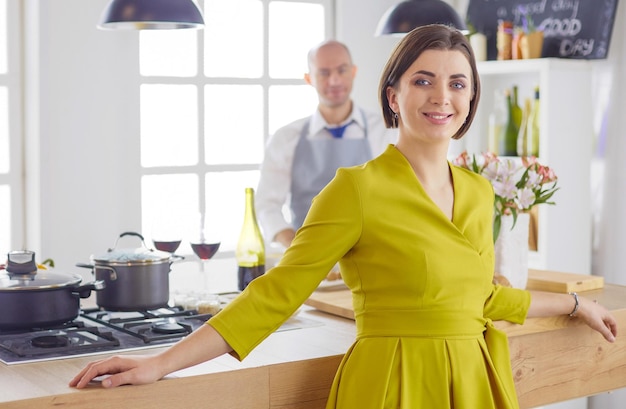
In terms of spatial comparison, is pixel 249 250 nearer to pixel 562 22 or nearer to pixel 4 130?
pixel 4 130

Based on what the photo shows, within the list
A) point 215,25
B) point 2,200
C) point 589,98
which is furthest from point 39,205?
point 589,98

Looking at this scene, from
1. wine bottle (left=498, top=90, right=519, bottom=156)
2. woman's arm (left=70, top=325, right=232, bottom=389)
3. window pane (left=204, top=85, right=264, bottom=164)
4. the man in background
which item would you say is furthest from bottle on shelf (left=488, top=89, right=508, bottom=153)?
woman's arm (left=70, top=325, right=232, bottom=389)

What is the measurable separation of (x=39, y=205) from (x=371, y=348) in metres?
2.44

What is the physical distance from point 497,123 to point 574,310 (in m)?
2.41

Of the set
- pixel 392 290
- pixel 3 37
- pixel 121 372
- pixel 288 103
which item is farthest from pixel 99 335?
pixel 288 103

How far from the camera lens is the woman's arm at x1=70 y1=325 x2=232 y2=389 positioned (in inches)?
64.2

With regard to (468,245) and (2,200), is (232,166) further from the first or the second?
(468,245)

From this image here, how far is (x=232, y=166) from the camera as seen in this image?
14.8ft

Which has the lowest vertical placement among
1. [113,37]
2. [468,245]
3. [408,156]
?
[468,245]

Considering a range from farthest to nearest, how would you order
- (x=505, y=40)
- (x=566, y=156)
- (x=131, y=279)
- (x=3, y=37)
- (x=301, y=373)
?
1. (x=505, y=40)
2. (x=566, y=156)
3. (x=3, y=37)
4. (x=131, y=279)
5. (x=301, y=373)

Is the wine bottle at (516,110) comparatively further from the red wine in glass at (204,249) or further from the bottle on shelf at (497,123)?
the red wine in glass at (204,249)

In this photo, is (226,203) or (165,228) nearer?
(165,228)

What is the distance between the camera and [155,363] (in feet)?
5.40

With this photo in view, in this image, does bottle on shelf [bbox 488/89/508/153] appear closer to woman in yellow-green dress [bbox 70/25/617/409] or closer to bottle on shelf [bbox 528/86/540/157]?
bottle on shelf [bbox 528/86/540/157]
